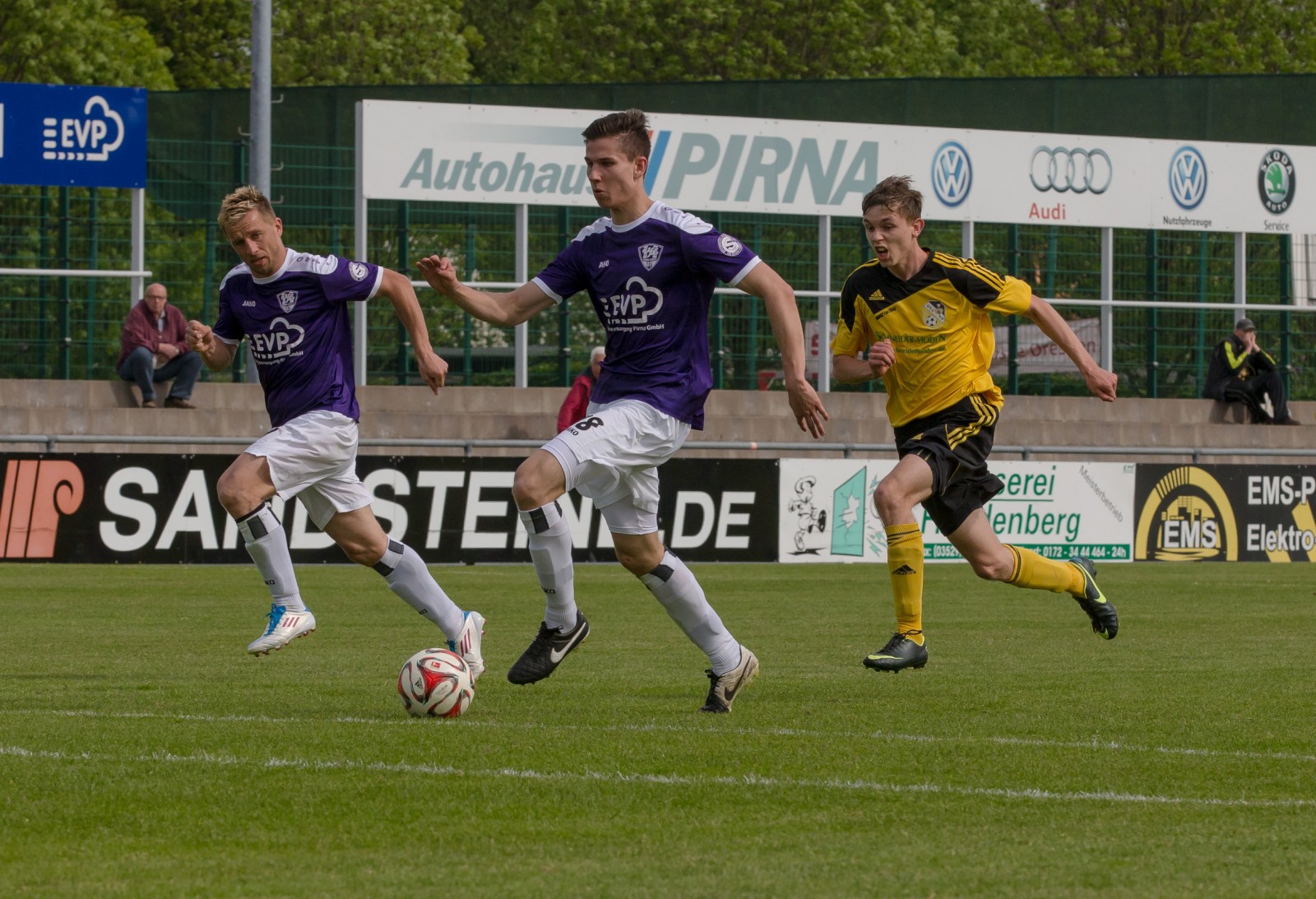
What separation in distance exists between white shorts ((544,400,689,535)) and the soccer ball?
815mm

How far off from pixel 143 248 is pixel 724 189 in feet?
22.6

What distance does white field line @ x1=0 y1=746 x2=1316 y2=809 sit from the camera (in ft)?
19.0

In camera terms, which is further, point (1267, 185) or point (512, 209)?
point (1267, 185)

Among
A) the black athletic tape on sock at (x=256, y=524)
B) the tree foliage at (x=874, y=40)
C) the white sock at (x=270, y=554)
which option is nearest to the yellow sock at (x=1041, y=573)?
the white sock at (x=270, y=554)

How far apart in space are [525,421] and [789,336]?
14.3 meters

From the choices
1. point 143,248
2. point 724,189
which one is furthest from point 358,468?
point 724,189

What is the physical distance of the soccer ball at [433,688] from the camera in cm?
756

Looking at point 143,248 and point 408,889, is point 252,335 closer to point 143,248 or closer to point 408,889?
point 408,889

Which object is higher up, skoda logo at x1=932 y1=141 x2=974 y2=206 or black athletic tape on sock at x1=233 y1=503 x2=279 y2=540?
skoda logo at x1=932 y1=141 x2=974 y2=206

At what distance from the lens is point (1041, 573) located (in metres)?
9.71

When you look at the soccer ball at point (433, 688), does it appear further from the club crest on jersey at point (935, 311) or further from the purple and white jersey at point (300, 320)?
the club crest on jersey at point (935, 311)

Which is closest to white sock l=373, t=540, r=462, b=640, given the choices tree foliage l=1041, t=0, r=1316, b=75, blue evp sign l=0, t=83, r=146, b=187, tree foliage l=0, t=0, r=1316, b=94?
blue evp sign l=0, t=83, r=146, b=187

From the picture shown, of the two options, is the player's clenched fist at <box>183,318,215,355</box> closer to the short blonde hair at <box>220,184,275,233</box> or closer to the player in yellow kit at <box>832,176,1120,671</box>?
the short blonde hair at <box>220,184,275,233</box>

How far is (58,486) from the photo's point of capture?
57.1 feet
